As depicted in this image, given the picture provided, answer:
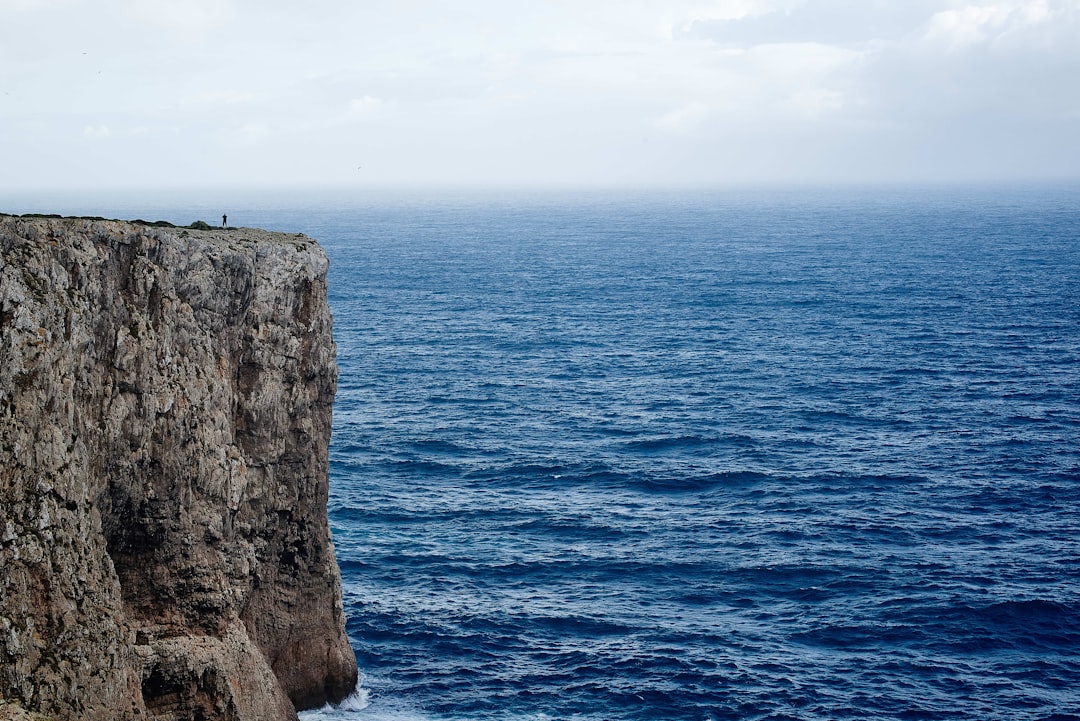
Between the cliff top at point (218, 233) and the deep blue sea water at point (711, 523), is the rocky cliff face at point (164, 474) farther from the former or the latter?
the deep blue sea water at point (711, 523)

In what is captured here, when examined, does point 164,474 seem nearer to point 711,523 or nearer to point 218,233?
point 218,233

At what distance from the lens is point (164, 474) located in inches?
1565

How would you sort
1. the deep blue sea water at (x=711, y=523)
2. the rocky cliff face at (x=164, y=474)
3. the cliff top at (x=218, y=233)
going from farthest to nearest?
the deep blue sea water at (x=711, y=523) < the cliff top at (x=218, y=233) < the rocky cliff face at (x=164, y=474)

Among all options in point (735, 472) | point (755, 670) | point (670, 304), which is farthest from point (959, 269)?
point (755, 670)

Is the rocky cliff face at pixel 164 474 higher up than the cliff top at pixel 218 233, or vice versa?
the cliff top at pixel 218 233

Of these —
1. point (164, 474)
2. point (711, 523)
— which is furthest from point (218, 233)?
point (711, 523)

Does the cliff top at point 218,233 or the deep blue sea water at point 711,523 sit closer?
the cliff top at point 218,233

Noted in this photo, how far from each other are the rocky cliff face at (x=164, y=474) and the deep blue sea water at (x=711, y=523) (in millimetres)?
7925

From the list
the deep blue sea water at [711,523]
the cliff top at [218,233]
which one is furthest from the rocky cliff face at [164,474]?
the deep blue sea water at [711,523]

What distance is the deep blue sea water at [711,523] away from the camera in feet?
173

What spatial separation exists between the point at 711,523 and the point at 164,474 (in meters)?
38.8

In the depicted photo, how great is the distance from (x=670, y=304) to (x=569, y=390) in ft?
182

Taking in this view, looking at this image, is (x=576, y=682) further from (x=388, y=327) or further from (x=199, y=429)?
(x=388, y=327)

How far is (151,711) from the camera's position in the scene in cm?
3966
